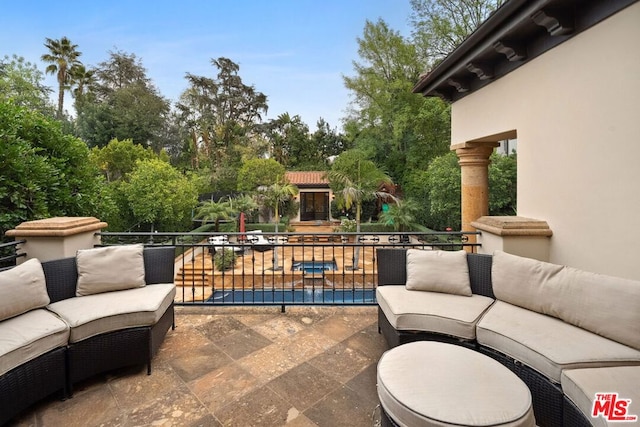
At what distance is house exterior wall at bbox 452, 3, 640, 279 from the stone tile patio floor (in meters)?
2.04

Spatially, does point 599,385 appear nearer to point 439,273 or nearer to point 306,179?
point 439,273

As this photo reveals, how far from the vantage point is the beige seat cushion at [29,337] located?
1792 millimetres

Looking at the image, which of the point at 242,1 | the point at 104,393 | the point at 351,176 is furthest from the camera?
the point at 351,176

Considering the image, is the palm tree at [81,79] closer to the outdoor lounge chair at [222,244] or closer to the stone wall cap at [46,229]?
the outdoor lounge chair at [222,244]

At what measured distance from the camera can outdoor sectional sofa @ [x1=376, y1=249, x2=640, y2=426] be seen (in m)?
1.60

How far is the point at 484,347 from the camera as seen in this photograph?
218 centimetres

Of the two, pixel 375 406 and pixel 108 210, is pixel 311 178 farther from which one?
pixel 375 406

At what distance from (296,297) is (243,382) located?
19.0 ft

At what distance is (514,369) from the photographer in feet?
6.40

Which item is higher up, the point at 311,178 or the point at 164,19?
the point at 164,19

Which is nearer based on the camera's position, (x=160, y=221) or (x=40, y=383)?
(x=40, y=383)

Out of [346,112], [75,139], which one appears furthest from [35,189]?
[346,112]

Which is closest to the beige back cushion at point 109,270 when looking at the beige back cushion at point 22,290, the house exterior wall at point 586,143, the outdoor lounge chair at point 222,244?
the beige back cushion at point 22,290

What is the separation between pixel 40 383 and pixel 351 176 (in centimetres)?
1160
